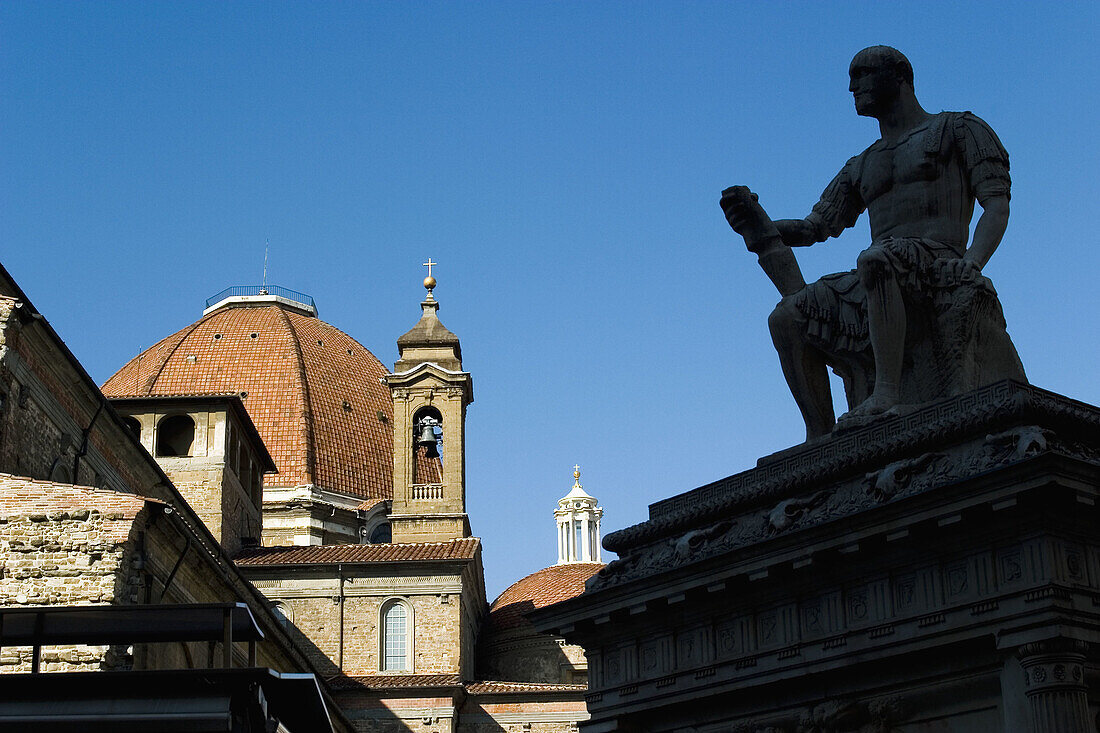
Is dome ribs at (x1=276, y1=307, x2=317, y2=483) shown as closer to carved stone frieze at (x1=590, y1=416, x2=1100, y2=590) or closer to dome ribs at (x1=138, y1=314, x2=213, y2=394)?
dome ribs at (x1=138, y1=314, x2=213, y2=394)

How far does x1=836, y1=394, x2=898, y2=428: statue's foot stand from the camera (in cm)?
1041

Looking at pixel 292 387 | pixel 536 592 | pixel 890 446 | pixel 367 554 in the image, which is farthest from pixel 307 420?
pixel 890 446

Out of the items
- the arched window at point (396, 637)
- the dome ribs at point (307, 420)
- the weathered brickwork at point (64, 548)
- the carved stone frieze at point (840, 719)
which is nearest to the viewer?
the carved stone frieze at point (840, 719)

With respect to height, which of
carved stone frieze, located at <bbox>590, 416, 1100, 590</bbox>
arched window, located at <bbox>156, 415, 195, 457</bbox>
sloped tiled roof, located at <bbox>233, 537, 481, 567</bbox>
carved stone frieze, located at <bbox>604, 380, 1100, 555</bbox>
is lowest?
carved stone frieze, located at <bbox>590, 416, 1100, 590</bbox>

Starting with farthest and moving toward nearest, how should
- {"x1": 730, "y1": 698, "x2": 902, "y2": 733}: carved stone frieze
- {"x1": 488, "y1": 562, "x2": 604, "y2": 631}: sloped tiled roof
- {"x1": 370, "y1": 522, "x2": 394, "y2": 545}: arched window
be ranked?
{"x1": 370, "y1": 522, "x2": 394, "y2": 545}: arched window → {"x1": 488, "y1": 562, "x2": 604, "y2": 631}: sloped tiled roof → {"x1": 730, "y1": 698, "x2": 902, "y2": 733}: carved stone frieze

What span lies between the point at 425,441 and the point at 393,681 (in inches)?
395

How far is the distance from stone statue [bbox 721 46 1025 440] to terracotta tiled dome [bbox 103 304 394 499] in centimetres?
5624

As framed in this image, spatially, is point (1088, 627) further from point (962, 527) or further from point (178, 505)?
point (178, 505)

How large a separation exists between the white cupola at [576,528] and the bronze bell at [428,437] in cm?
1825

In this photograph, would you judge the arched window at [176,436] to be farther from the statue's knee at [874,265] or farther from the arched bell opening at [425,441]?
the statue's knee at [874,265]

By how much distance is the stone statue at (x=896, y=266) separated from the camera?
34.9 feet

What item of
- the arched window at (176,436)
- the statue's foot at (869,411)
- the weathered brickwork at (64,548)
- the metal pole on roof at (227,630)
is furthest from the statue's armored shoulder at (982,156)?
the arched window at (176,436)

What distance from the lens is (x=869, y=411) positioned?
34.5 ft

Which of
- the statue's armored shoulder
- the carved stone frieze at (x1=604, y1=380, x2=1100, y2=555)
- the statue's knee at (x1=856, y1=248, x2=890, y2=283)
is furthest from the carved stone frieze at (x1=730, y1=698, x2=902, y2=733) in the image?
the statue's armored shoulder
